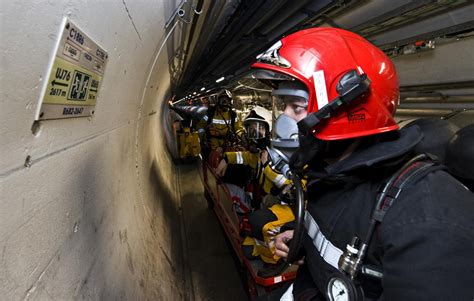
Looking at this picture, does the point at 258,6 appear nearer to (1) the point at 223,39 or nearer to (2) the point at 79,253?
(1) the point at 223,39

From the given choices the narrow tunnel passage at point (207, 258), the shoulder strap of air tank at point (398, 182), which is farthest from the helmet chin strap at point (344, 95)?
the narrow tunnel passage at point (207, 258)

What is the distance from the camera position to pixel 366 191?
1217 mm

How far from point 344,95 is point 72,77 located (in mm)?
1245

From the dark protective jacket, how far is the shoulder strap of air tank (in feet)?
0.06

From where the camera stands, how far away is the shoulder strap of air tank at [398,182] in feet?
3.43

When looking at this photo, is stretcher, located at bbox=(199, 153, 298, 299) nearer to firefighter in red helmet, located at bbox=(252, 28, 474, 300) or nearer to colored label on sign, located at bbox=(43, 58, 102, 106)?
firefighter in red helmet, located at bbox=(252, 28, 474, 300)

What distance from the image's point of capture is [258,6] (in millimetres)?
2652

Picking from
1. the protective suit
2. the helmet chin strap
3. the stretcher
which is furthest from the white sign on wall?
the protective suit

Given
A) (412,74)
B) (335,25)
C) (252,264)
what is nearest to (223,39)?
(335,25)

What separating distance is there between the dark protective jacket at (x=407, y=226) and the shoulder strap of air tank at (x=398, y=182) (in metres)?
0.02

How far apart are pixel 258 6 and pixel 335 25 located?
1090 mm

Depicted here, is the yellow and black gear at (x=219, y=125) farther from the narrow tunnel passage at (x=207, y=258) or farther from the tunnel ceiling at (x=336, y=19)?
the tunnel ceiling at (x=336, y=19)

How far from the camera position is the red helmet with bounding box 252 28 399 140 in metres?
1.29

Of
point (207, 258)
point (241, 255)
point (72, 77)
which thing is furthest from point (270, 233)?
point (72, 77)
